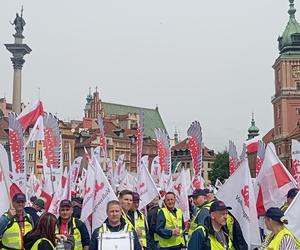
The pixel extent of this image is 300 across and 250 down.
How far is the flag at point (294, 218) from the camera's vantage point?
20.5 feet

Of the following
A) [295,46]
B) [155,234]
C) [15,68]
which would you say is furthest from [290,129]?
[155,234]

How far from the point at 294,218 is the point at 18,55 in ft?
154

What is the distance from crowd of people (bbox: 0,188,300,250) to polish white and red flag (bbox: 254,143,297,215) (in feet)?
0.81

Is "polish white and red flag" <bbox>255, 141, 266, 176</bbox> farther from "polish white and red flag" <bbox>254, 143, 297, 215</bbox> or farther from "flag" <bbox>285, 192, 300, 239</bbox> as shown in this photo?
"flag" <bbox>285, 192, 300, 239</bbox>

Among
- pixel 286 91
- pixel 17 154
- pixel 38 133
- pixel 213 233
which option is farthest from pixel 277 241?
pixel 286 91

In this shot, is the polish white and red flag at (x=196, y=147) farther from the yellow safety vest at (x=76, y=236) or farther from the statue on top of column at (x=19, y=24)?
the statue on top of column at (x=19, y=24)

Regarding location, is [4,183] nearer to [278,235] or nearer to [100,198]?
[100,198]

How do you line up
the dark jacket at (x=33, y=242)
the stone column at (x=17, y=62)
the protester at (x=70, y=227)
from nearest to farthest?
the dark jacket at (x=33, y=242) < the protester at (x=70, y=227) < the stone column at (x=17, y=62)

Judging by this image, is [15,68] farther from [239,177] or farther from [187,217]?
[239,177]

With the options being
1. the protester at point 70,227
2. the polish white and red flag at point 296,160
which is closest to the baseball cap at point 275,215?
the protester at point 70,227

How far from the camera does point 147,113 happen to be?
122 meters

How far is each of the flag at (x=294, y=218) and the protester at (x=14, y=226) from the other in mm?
3290

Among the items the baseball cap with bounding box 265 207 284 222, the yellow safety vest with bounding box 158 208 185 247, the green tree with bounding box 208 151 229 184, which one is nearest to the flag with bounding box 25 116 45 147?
the yellow safety vest with bounding box 158 208 185 247

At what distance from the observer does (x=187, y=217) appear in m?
12.5
